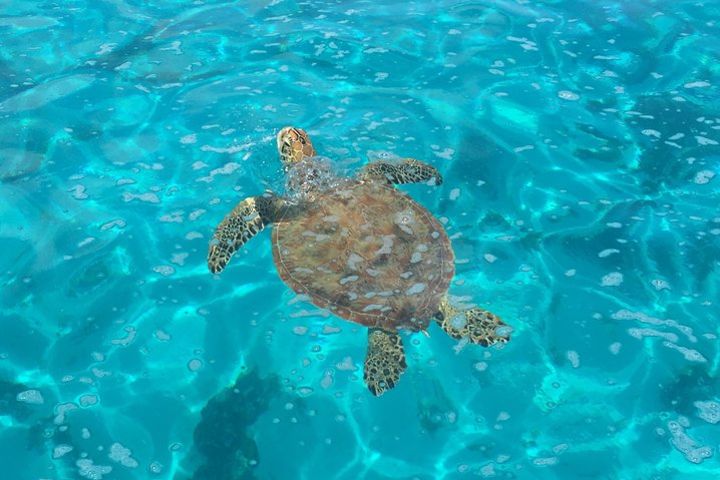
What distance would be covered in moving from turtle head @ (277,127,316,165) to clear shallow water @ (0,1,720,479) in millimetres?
272

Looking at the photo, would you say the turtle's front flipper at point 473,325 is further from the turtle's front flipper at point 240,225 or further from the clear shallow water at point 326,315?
the turtle's front flipper at point 240,225

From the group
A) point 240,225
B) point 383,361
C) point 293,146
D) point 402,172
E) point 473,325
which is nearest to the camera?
point 383,361

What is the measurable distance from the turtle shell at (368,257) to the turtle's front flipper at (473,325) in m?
0.12

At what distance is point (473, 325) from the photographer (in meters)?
4.98

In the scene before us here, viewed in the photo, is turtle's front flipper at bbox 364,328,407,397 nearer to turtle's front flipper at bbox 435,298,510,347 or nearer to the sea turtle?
the sea turtle

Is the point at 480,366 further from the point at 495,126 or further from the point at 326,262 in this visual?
the point at 495,126

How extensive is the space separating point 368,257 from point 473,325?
1.03 m

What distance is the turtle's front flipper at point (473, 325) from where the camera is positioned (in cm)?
495

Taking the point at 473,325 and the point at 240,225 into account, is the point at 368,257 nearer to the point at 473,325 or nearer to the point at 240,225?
the point at 473,325

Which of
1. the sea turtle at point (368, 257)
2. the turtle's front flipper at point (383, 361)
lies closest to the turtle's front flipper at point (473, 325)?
the sea turtle at point (368, 257)

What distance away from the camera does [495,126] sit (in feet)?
24.9

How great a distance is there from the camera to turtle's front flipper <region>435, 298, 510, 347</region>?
16.2ft

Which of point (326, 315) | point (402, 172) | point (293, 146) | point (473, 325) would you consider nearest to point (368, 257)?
point (326, 315)

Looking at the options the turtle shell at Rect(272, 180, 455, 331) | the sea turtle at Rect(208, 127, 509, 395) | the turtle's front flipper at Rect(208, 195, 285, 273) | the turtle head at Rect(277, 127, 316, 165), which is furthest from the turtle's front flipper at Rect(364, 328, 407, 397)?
the turtle head at Rect(277, 127, 316, 165)
